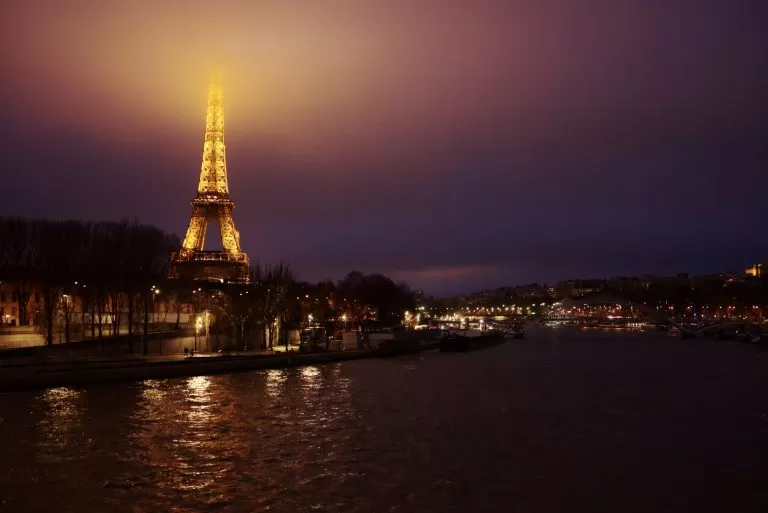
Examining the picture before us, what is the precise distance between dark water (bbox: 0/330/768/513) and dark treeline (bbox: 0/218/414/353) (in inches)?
442

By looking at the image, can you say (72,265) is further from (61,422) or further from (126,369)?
(61,422)

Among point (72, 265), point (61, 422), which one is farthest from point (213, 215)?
point (61, 422)

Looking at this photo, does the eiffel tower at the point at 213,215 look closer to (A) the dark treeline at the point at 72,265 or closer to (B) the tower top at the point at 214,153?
(B) the tower top at the point at 214,153

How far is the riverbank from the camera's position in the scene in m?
28.2

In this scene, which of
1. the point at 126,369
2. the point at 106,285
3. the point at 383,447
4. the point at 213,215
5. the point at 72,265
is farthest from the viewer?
the point at 213,215

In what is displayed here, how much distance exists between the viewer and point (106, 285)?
40.7 metres

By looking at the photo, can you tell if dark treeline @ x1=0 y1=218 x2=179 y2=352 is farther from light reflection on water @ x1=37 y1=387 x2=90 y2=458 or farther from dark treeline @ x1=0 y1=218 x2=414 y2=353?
light reflection on water @ x1=37 y1=387 x2=90 y2=458

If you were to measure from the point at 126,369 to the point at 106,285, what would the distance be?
10.3 m

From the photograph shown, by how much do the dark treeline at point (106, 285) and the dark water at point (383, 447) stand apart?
11.2 m

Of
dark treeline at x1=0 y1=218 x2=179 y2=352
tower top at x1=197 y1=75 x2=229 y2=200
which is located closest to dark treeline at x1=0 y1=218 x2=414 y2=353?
dark treeline at x1=0 y1=218 x2=179 y2=352

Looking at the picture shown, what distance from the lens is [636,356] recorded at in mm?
54031

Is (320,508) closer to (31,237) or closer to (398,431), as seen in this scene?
(398,431)

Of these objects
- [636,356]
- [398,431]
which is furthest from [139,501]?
[636,356]

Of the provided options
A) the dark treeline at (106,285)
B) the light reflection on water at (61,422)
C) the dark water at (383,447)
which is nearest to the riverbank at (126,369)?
the light reflection on water at (61,422)
